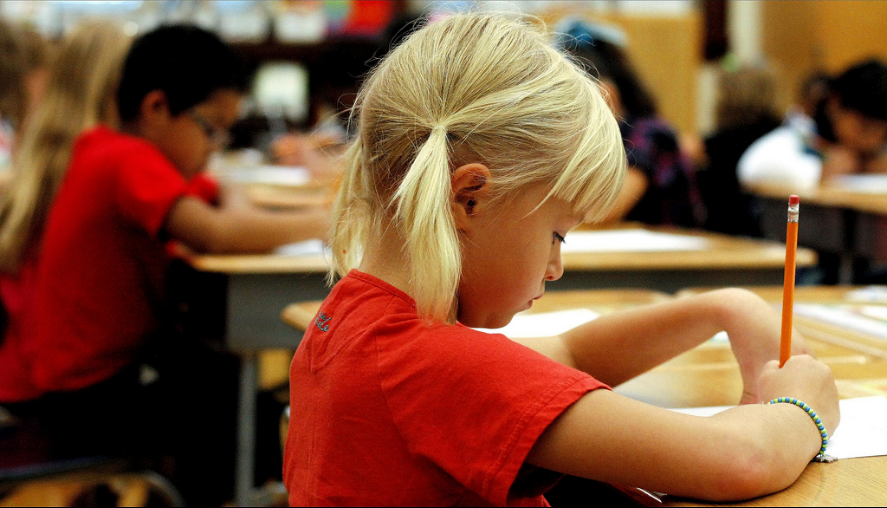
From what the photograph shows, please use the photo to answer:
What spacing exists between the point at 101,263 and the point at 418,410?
120 centimetres

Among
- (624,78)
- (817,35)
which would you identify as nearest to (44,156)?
(624,78)

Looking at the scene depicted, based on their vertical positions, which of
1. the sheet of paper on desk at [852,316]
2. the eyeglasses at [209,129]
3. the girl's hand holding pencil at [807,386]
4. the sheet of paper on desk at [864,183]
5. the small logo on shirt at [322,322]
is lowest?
the sheet of paper on desk at [864,183]

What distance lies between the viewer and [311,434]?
0.68 meters

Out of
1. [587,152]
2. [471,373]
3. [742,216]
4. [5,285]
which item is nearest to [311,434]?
[471,373]

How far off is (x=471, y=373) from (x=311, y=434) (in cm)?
16

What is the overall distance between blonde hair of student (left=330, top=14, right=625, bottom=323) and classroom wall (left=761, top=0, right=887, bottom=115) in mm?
5463

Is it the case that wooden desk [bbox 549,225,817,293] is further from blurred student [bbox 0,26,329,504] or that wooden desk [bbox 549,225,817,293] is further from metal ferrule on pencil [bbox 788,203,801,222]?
metal ferrule on pencil [bbox 788,203,801,222]

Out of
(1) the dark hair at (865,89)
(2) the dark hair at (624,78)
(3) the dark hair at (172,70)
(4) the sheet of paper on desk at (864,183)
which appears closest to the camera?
(3) the dark hair at (172,70)

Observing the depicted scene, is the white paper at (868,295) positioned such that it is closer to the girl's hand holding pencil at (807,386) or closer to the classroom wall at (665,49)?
the girl's hand holding pencil at (807,386)

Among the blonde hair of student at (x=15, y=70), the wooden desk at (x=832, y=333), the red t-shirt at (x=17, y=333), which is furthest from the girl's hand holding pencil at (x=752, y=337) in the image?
the blonde hair of student at (x=15, y=70)

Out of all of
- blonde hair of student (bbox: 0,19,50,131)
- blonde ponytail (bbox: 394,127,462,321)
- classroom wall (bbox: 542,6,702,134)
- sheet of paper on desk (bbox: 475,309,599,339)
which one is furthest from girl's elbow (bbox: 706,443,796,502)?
classroom wall (bbox: 542,6,702,134)

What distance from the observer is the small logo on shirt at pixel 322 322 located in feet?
2.31

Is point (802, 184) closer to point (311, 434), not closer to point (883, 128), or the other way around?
point (883, 128)

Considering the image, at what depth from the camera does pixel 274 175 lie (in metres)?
3.54
